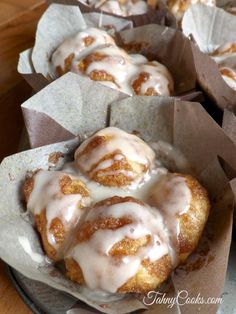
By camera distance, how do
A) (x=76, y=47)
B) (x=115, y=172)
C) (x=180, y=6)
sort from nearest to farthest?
(x=115, y=172)
(x=76, y=47)
(x=180, y=6)

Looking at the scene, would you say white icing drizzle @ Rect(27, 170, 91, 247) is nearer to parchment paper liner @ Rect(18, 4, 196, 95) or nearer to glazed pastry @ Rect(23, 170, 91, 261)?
glazed pastry @ Rect(23, 170, 91, 261)

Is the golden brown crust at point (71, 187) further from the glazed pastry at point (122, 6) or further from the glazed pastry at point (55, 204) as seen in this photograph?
the glazed pastry at point (122, 6)

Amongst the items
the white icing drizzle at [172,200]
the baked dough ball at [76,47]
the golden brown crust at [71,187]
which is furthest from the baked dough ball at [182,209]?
the baked dough ball at [76,47]

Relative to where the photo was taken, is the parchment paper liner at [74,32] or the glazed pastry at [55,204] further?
the parchment paper liner at [74,32]

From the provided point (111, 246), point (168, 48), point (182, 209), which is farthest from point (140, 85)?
point (111, 246)

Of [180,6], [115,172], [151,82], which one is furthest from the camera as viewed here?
[180,6]

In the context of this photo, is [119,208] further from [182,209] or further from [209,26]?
[209,26]
